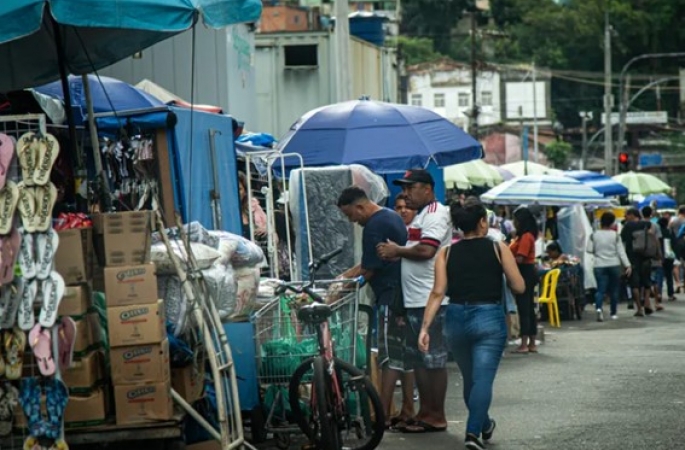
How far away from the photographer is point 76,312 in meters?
8.51

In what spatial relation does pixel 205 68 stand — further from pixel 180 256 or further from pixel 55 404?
pixel 55 404

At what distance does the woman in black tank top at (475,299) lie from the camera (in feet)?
34.1

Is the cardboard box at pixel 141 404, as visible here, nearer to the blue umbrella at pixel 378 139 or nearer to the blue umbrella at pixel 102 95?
the blue umbrella at pixel 102 95

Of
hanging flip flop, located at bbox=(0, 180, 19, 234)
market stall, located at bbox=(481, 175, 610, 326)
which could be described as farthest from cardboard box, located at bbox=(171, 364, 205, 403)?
market stall, located at bbox=(481, 175, 610, 326)

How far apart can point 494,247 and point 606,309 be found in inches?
753

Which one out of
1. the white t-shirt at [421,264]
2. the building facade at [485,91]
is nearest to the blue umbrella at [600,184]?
the white t-shirt at [421,264]

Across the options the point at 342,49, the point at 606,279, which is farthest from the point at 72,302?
the point at 606,279

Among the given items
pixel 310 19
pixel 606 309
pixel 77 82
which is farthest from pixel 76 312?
pixel 310 19

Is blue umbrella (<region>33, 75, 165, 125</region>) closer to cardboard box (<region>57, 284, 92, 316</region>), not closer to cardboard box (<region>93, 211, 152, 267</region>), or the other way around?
cardboard box (<region>93, 211, 152, 267</region>)

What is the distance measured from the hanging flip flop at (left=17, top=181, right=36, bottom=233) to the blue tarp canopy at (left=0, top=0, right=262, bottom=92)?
82 cm

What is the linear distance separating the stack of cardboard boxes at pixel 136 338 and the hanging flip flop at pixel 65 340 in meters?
0.37

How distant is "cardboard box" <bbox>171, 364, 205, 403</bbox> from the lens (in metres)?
9.12

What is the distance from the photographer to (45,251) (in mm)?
8094

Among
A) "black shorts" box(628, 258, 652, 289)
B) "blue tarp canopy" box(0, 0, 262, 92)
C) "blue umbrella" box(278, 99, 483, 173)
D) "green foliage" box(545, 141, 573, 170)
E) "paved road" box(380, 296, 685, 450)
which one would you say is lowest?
"green foliage" box(545, 141, 573, 170)
